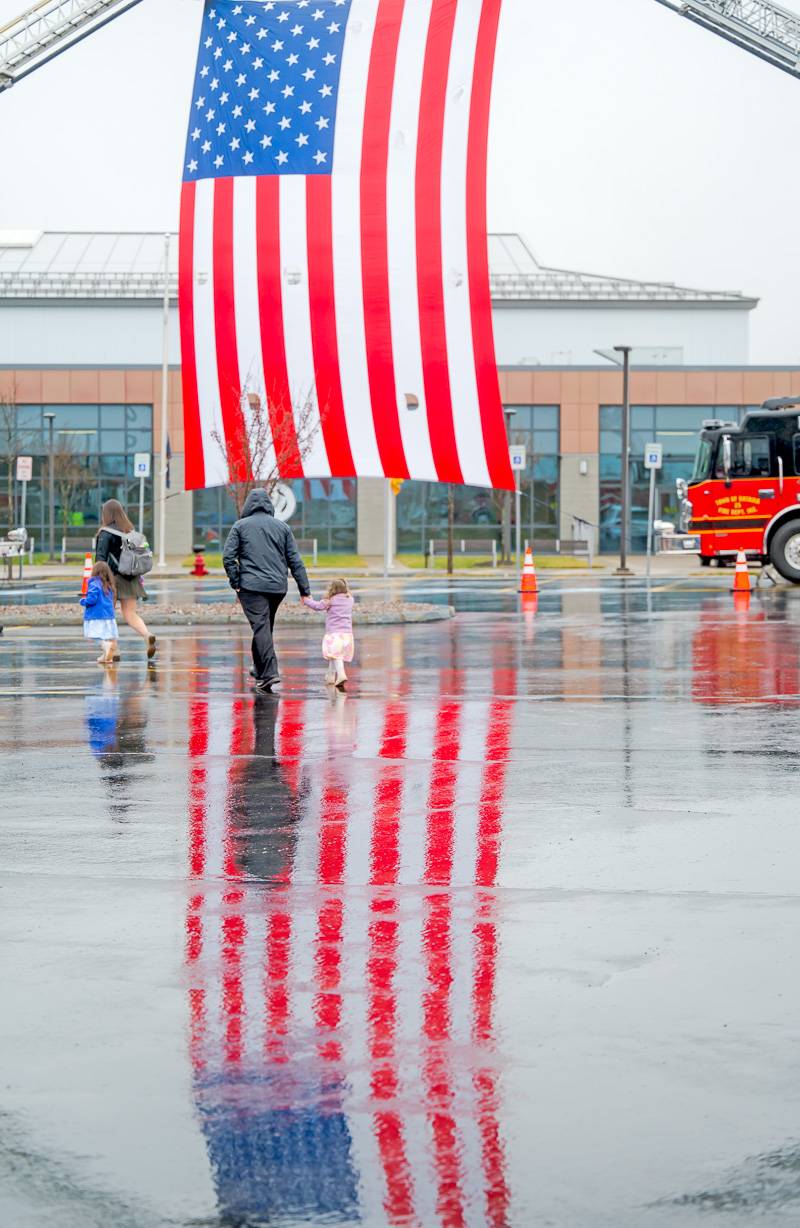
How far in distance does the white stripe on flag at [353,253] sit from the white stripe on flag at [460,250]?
147 centimetres

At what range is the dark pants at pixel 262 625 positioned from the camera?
54.9 ft

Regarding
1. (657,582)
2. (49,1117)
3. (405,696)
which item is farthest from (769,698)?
(657,582)

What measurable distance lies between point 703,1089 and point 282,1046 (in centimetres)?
120

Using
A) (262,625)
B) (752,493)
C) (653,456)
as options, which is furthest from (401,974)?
(653,456)

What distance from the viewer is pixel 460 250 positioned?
31.5 metres

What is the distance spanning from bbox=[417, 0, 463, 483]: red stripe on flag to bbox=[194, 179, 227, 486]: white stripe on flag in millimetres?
3596

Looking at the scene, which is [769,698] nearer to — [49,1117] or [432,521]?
[49,1117]

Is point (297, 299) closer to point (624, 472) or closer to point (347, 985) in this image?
point (624, 472)

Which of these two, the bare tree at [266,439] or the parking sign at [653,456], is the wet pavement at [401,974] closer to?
the bare tree at [266,439]

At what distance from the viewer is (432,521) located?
→ 233 feet

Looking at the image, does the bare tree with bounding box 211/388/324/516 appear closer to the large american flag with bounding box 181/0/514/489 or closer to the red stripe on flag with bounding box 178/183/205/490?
the large american flag with bounding box 181/0/514/489

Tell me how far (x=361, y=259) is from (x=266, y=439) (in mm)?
3396

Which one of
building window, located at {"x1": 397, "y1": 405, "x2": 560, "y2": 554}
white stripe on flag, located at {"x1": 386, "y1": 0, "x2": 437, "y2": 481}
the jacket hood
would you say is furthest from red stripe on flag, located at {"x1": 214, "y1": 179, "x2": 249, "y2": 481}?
building window, located at {"x1": 397, "y1": 405, "x2": 560, "y2": 554}

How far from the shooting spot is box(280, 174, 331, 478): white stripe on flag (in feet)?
104
